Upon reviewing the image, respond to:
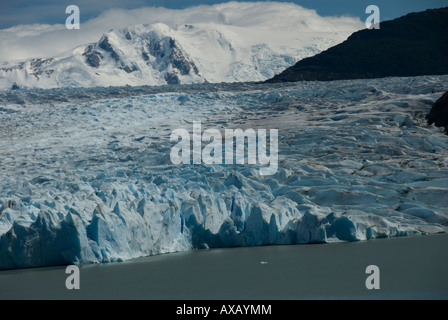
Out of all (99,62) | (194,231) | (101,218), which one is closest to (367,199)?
(194,231)

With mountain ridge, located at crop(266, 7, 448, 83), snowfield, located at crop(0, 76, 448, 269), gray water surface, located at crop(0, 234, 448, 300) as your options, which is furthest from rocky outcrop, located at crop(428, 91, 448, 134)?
mountain ridge, located at crop(266, 7, 448, 83)

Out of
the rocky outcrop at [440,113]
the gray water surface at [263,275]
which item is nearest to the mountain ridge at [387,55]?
the rocky outcrop at [440,113]

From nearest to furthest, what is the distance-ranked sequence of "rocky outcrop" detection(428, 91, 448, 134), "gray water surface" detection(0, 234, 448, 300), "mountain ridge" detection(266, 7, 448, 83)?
"gray water surface" detection(0, 234, 448, 300)
"rocky outcrop" detection(428, 91, 448, 134)
"mountain ridge" detection(266, 7, 448, 83)

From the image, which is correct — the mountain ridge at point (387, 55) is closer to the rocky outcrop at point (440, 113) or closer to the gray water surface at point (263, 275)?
the rocky outcrop at point (440, 113)

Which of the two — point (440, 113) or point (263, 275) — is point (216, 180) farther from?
point (440, 113)

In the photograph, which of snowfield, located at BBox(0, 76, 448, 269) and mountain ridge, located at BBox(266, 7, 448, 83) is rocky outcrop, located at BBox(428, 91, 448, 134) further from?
mountain ridge, located at BBox(266, 7, 448, 83)
